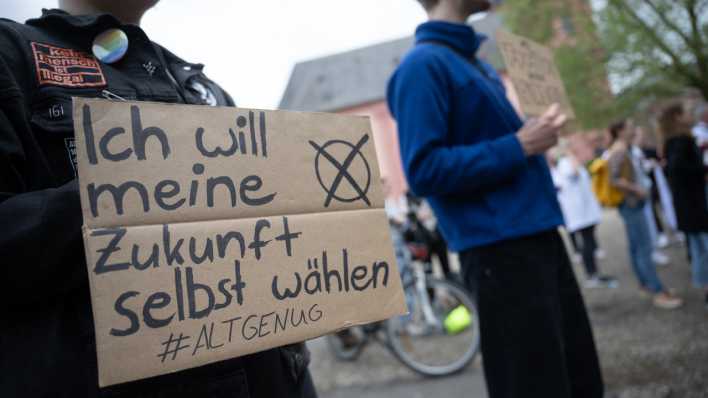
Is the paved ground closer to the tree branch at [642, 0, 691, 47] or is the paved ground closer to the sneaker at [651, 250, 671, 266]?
the sneaker at [651, 250, 671, 266]

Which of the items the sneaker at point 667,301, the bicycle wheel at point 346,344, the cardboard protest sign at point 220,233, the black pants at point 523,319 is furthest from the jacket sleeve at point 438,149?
the sneaker at point 667,301

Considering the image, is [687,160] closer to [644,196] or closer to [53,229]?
[644,196]

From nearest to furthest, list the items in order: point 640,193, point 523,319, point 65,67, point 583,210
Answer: point 65,67 → point 523,319 → point 640,193 → point 583,210

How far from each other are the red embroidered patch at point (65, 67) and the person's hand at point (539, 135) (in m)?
1.25

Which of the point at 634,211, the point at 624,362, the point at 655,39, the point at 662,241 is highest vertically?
the point at 655,39

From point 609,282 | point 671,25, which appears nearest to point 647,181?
point 609,282

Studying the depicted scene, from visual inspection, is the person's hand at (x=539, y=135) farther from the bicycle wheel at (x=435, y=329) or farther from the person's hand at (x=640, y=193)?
the person's hand at (x=640, y=193)

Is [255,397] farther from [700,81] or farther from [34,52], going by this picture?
[700,81]

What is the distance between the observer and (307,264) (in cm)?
96

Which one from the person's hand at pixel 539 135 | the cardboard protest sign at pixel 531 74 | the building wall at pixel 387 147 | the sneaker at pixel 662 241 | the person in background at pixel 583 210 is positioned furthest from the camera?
the building wall at pixel 387 147

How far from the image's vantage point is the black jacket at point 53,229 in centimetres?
81

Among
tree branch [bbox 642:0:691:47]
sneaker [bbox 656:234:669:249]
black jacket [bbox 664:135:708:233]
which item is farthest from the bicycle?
tree branch [bbox 642:0:691:47]

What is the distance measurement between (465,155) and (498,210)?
210 mm

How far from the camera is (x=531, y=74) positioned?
2127 millimetres
